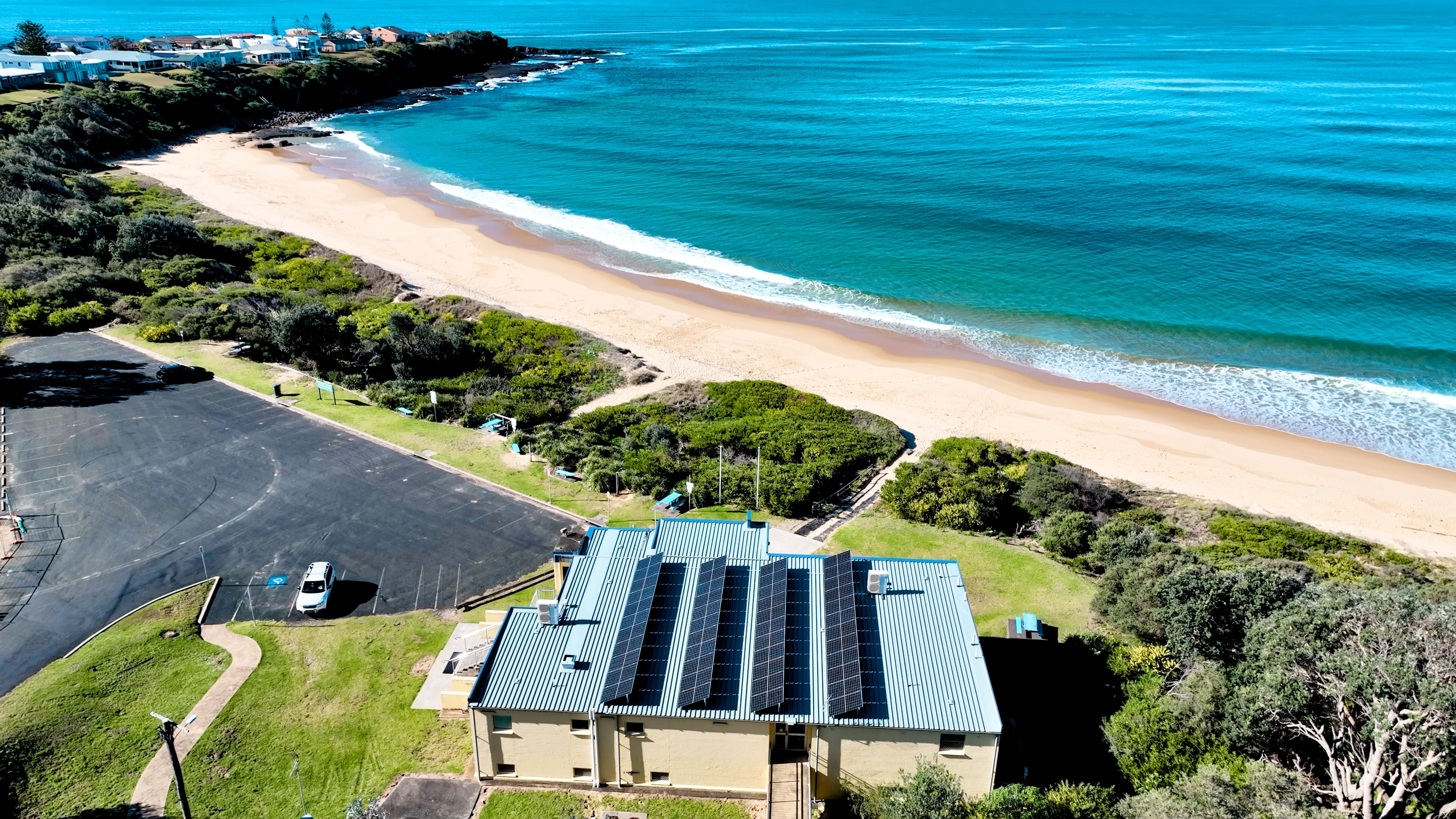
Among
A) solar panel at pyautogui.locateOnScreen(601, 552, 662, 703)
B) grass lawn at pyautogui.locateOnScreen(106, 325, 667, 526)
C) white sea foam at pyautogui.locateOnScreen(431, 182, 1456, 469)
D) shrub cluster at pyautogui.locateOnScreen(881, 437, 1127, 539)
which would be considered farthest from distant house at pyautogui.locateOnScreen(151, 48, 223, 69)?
solar panel at pyautogui.locateOnScreen(601, 552, 662, 703)

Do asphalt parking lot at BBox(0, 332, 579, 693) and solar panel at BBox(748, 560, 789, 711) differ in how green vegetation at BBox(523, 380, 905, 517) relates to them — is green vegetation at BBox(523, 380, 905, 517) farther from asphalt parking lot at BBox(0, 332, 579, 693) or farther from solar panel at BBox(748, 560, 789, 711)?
solar panel at BBox(748, 560, 789, 711)

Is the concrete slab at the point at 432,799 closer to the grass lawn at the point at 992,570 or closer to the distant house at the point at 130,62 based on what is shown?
the grass lawn at the point at 992,570

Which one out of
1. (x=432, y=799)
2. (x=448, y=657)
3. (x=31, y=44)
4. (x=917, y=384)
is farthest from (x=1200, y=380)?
(x=31, y=44)

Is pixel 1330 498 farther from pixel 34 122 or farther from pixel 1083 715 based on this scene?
pixel 34 122

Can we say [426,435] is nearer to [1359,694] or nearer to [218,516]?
[218,516]

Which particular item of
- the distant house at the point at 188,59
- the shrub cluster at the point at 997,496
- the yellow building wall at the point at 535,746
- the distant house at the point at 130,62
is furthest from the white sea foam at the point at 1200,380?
the distant house at the point at 188,59
